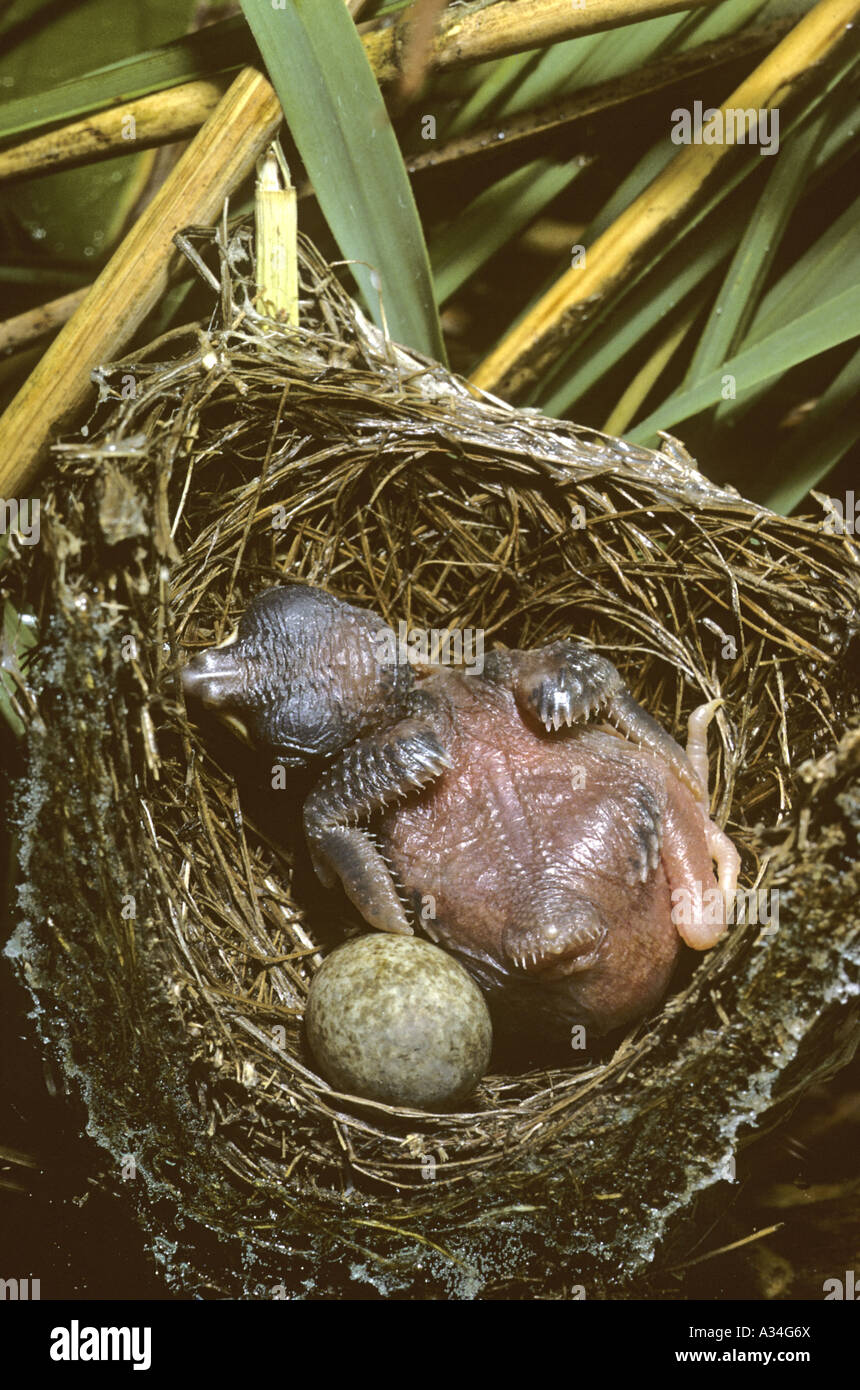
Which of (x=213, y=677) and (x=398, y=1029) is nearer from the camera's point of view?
(x=398, y=1029)

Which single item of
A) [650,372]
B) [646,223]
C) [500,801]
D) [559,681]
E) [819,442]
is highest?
Answer: [646,223]

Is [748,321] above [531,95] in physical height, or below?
below

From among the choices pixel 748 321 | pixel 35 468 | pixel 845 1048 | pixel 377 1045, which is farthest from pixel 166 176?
pixel 845 1048

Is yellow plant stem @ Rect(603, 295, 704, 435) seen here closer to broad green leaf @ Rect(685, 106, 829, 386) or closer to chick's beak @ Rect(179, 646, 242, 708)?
broad green leaf @ Rect(685, 106, 829, 386)

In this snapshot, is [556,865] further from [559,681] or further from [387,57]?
[387,57]

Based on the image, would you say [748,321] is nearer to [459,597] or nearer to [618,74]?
[618,74]

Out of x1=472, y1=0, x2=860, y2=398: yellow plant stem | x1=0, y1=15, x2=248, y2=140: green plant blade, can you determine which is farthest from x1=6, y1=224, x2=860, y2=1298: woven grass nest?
x1=0, y1=15, x2=248, y2=140: green plant blade

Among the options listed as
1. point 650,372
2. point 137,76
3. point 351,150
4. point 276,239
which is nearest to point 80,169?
point 137,76

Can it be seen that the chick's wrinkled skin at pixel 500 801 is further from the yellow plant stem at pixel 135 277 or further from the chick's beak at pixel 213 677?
the yellow plant stem at pixel 135 277
